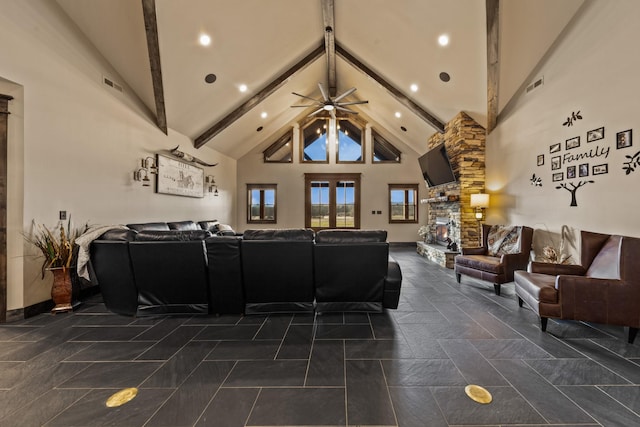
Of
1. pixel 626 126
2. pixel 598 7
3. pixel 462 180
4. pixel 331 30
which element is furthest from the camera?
pixel 462 180

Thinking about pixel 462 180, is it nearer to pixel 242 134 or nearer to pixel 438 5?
pixel 438 5

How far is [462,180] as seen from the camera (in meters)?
5.30

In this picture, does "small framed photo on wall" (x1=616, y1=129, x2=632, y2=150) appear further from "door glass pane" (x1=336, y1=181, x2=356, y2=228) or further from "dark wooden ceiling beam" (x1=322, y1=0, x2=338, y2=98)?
"door glass pane" (x1=336, y1=181, x2=356, y2=228)

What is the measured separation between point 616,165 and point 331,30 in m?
4.84

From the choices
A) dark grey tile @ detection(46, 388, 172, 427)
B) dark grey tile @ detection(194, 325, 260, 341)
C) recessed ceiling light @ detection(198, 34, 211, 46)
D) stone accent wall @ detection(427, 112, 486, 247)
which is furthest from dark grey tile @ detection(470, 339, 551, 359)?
recessed ceiling light @ detection(198, 34, 211, 46)

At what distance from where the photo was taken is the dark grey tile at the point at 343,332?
231 centimetres

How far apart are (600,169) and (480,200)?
1.95m

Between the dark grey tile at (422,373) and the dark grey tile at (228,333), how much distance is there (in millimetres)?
1266

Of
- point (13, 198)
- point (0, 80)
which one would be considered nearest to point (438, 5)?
point (0, 80)

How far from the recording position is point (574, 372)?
182 centimetres

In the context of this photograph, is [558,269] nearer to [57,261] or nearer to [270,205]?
[57,261]

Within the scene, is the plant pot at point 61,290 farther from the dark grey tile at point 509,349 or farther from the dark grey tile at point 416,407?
the dark grey tile at point 509,349

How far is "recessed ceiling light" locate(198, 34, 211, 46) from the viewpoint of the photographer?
403 cm

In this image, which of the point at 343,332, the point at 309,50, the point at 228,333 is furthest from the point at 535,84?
the point at 228,333
